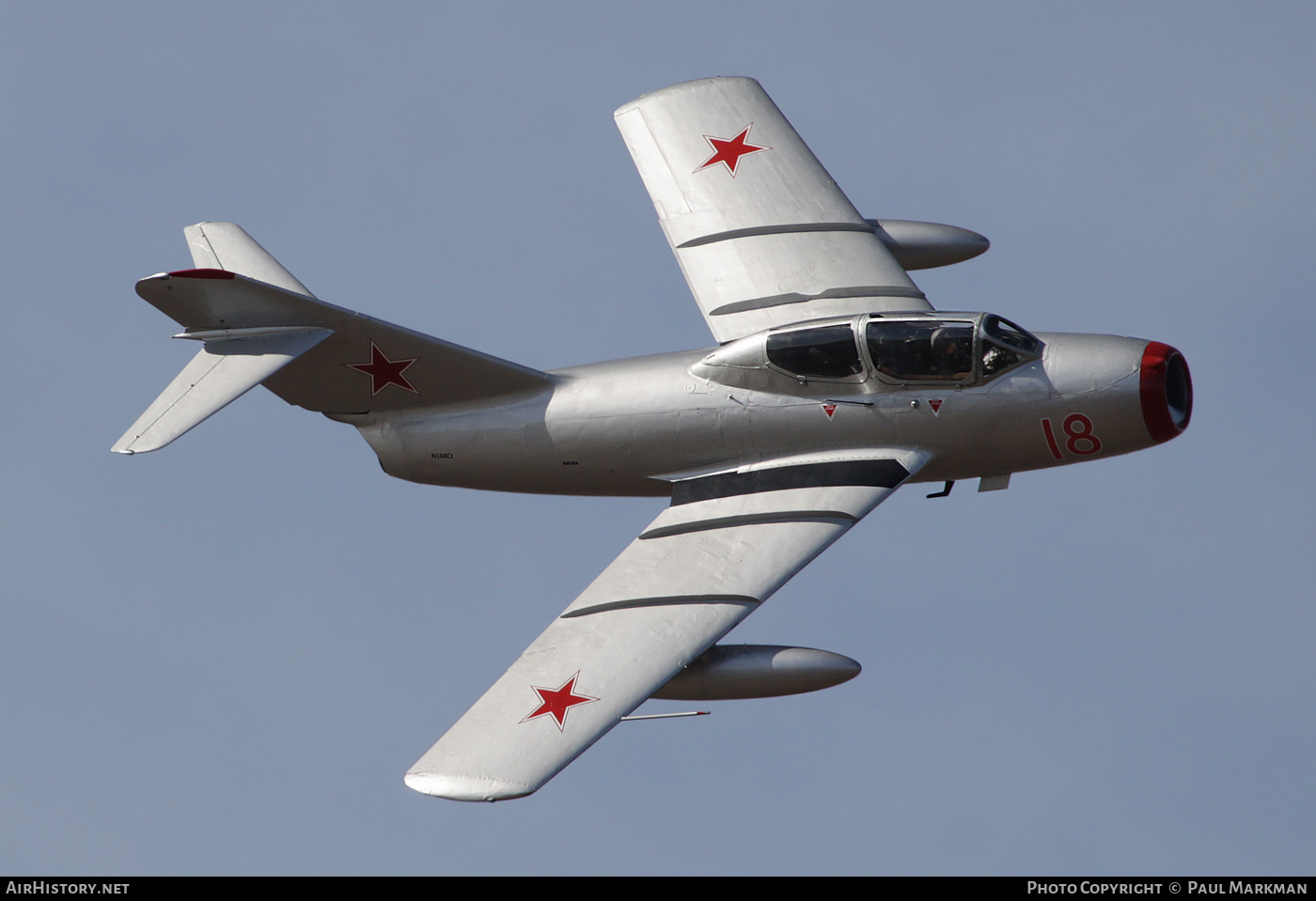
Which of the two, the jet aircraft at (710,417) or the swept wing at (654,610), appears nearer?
the swept wing at (654,610)

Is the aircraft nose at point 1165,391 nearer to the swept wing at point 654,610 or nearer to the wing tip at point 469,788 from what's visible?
the swept wing at point 654,610

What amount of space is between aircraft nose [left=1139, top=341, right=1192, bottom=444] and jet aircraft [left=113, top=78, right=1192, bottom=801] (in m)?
0.03

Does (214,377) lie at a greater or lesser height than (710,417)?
greater

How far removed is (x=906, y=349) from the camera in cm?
2234

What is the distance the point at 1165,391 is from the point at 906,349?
10.5ft

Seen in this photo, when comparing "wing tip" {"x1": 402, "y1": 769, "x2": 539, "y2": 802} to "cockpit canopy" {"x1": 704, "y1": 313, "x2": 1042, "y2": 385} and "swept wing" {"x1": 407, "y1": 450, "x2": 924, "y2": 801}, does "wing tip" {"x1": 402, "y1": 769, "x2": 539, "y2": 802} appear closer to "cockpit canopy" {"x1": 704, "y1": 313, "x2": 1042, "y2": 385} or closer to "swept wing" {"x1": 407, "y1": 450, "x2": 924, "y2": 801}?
"swept wing" {"x1": 407, "y1": 450, "x2": 924, "y2": 801}

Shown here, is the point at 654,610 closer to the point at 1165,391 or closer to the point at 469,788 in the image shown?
the point at 469,788

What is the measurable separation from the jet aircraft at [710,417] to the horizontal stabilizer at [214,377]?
0.03 m

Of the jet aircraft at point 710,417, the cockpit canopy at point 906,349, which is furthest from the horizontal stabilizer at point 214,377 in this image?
the cockpit canopy at point 906,349

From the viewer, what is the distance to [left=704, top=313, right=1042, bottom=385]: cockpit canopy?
22266 mm

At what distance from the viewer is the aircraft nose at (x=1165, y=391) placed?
871 inches

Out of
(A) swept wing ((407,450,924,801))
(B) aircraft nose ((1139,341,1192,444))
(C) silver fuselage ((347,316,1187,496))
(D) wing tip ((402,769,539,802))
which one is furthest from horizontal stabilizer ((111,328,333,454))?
(B) aircraft nose ((1139,341,1192,444))

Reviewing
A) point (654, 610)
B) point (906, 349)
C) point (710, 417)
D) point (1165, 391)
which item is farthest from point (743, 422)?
point (1165, 391)

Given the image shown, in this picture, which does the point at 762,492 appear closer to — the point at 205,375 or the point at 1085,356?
the point at 1085,356
